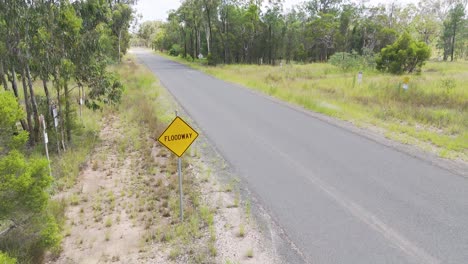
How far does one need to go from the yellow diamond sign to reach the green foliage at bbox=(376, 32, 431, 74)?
2671 cm

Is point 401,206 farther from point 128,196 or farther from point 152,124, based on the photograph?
point 152,124

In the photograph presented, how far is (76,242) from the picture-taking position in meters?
5.83

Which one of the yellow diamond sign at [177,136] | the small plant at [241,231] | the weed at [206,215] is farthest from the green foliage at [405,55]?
the small plant at [241,231]

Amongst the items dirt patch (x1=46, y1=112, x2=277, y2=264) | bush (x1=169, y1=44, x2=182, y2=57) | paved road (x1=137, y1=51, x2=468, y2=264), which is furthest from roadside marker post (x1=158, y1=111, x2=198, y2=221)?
bush (x1=169, y1=44, x2=182, y2=57)

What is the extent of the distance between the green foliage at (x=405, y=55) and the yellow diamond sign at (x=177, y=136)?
2671 cm

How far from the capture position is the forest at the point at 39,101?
4793mm

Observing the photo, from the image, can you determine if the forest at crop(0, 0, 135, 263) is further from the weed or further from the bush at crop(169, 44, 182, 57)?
the bush at crop(169, 44, 182, 57)

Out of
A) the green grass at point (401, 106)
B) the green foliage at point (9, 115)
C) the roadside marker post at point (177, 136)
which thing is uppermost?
the green foliage at point (9, 115)

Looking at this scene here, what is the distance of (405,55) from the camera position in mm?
27625

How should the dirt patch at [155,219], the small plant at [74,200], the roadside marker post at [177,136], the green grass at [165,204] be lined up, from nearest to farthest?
1. the dirt patch at [155,219]
2. the green grass at [165,204]
3. the roadside marker post at [177,136]
4. the small plant at [74,200]

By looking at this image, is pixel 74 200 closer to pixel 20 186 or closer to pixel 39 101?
pixel 20 186

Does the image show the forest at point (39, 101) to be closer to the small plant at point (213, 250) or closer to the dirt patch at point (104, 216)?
the dirt patch at point (104, 216)

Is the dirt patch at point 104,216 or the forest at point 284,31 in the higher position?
the forest at point 284,31

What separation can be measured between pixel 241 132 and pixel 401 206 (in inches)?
243
